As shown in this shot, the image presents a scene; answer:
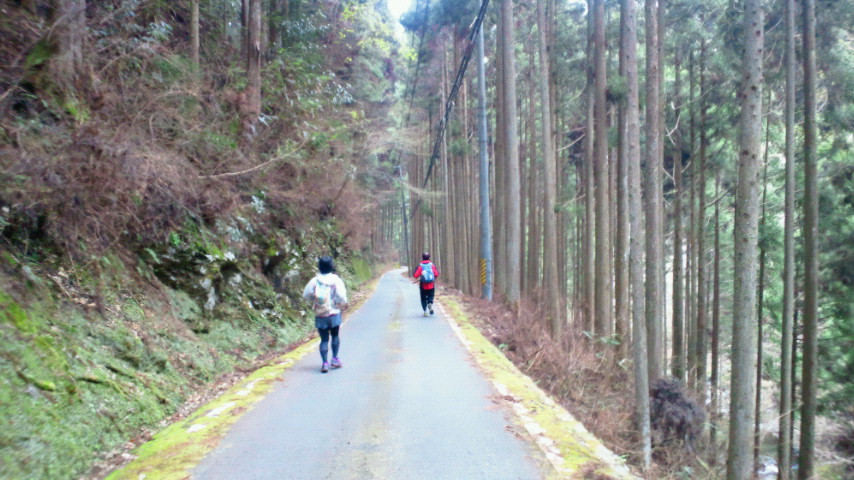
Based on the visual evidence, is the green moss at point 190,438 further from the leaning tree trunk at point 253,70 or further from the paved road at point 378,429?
the leaning tree trunk at point 253,70

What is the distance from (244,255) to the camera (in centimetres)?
1241

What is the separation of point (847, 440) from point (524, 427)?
16.0m

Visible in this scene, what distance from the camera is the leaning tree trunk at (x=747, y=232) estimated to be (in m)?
6.61

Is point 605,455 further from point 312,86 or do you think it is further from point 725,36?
point 312,86

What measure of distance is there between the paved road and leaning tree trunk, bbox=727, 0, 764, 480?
3308 mm

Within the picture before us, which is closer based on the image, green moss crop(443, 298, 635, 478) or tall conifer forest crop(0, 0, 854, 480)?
green moss crop(443, 298, 635, 478)

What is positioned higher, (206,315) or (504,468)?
(206,315)

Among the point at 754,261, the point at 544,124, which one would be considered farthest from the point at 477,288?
the point at 754,261

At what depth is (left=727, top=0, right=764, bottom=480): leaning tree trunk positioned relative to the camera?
6613 mm

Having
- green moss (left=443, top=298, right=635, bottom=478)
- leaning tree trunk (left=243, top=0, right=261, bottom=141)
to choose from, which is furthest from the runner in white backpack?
leaning tree trunk (left=243, top=0, right=261, bottom=141)

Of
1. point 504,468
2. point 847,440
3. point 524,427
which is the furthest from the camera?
point 847,440

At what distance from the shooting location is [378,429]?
5.42m

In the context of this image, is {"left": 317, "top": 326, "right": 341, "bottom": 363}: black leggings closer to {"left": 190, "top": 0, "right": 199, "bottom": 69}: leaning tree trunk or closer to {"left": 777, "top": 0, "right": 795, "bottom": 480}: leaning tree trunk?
{"left": 777, "top": 0, "right": 795, "bottom": 480}: leaning tree trunk

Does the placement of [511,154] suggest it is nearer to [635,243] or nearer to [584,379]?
[584,379]
